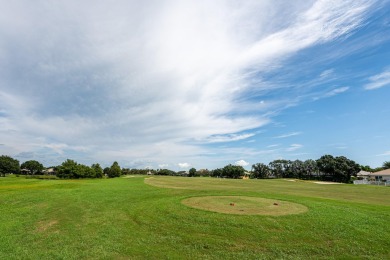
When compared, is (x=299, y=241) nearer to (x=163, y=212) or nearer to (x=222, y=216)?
(x=222, y=216)

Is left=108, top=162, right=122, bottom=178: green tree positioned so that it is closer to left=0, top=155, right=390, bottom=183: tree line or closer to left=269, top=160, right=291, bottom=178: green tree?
left=0, top=155, right=390, bottom=183: tree line

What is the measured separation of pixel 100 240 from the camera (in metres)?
14.7

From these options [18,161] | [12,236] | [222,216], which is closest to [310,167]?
[222,216]

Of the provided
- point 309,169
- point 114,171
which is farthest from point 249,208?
point 309,169

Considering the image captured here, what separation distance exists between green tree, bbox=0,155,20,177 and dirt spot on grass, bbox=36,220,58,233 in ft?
582

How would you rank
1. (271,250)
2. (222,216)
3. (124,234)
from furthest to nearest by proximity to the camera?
(222,216), (124,234), (271,250)

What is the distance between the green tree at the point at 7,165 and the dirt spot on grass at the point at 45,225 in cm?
17729

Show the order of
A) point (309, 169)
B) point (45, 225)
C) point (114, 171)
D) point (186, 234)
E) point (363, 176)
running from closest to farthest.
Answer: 1. point (186, 234)
2. point (45, 225)
3. point (114, 171)
4. point (363, 176)
5. point (309, 169)

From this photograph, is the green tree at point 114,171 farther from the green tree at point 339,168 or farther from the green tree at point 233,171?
the green tree at point 339,168

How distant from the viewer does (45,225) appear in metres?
17.9

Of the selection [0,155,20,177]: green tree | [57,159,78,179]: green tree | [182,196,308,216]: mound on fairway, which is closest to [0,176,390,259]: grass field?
[182,196,308,216]: mound on fairway

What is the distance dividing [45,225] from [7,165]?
185 m

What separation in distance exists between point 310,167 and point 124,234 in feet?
459

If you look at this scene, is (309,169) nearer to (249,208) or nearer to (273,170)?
(273,170)
